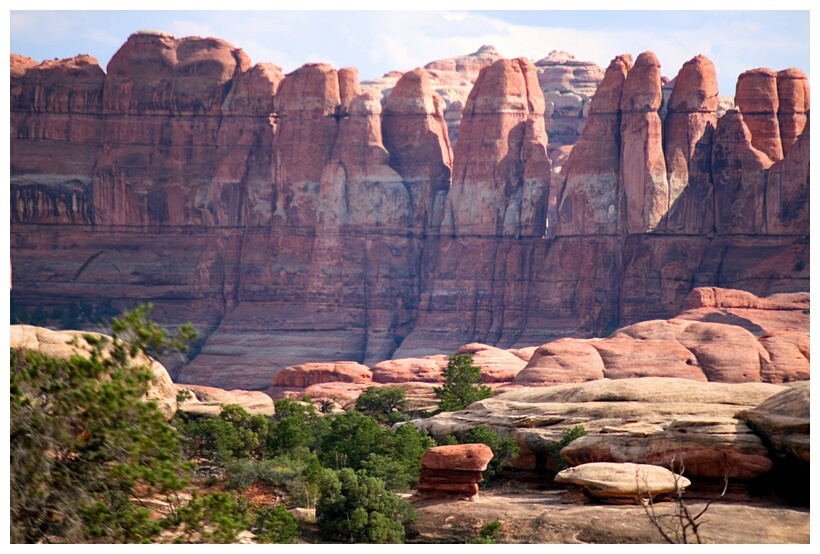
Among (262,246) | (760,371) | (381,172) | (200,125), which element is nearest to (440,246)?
(381,172)

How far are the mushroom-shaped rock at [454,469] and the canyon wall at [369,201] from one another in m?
53.4

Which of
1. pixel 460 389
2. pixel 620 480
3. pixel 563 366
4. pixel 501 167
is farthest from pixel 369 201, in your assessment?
pixel 620 480

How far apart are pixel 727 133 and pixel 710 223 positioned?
5.89 metres

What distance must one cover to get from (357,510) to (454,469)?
12.4 ft

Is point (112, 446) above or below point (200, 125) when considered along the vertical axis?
below

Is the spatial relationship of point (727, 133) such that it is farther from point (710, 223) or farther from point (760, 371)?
point (760, 371)

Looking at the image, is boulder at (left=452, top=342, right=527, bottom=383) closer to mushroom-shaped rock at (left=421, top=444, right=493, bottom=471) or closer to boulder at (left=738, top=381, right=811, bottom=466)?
mushroom-shaped rock at (left=421, top=444, right=493, bottom=471)

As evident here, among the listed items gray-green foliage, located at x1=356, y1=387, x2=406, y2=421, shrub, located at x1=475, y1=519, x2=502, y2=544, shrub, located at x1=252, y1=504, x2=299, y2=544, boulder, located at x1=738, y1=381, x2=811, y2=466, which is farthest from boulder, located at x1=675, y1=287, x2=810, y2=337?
shrub, located at x1=252, y1=504, x2=299, y2=544

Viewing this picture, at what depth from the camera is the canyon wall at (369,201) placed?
91125 millimetres

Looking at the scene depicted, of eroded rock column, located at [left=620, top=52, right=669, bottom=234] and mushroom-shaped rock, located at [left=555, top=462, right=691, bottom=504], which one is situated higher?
eroded rock column, located at [left=620, top=52, right=669, bottom=234]

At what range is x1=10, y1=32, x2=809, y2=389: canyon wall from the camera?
91.1 meters

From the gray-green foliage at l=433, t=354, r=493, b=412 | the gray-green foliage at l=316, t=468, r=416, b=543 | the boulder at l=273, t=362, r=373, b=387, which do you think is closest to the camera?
the gray-green foliage at l=316, t=468, r=416, b=543

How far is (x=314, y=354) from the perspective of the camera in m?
94.6

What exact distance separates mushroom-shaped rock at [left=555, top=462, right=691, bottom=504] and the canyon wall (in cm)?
5426
